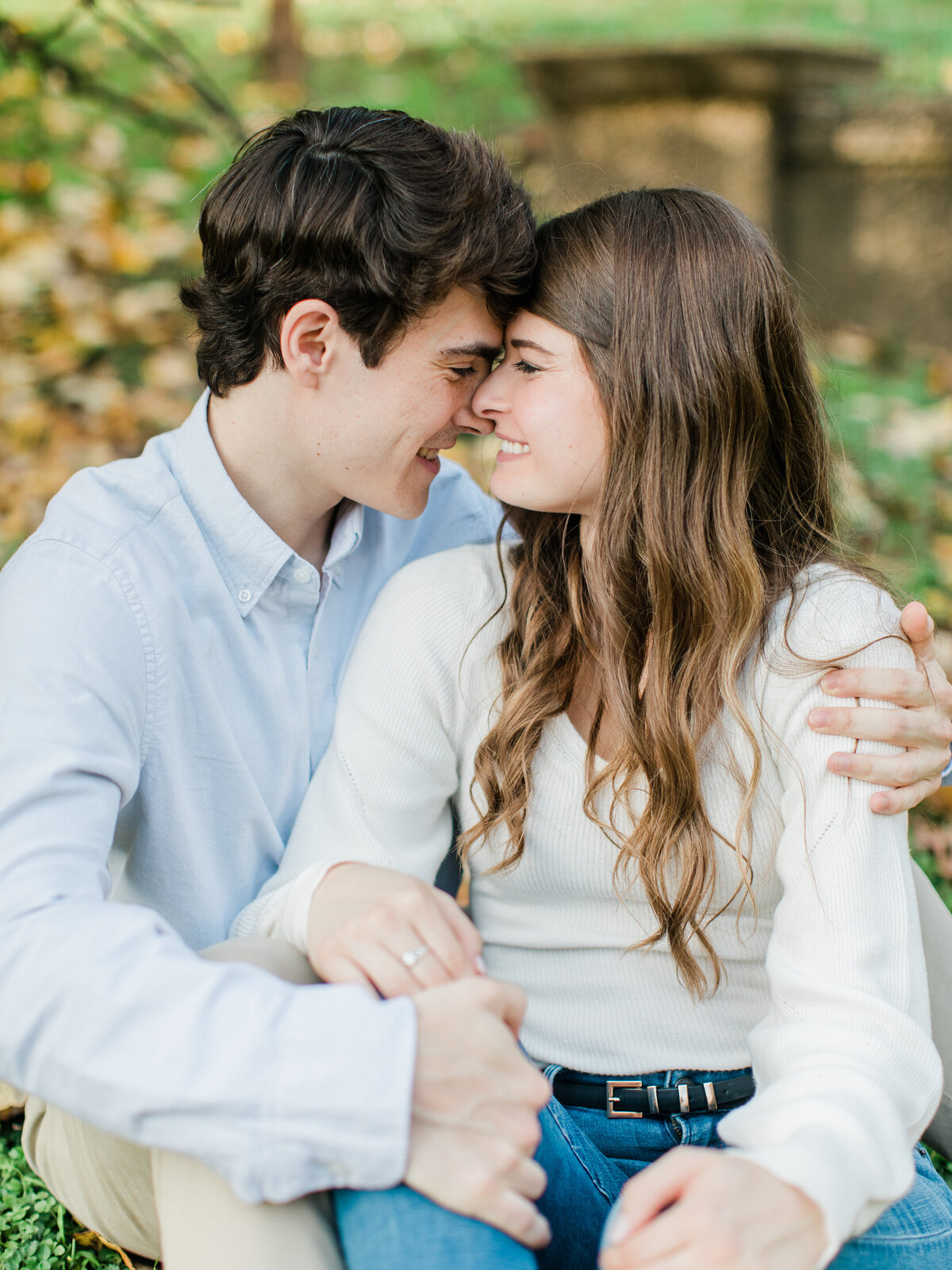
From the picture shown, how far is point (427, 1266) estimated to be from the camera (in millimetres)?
1229

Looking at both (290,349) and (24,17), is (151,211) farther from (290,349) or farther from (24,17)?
(290,349)

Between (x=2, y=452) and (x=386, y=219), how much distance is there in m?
2.49

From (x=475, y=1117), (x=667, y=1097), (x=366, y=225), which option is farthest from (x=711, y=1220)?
(x=366, y=225)

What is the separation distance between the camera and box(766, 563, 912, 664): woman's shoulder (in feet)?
5.63

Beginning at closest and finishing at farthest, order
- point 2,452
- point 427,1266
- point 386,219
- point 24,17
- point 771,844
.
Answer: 1. point 427,1266
2. point 771,844
3. point 386,219
4. point 2,452
5. point 24,17

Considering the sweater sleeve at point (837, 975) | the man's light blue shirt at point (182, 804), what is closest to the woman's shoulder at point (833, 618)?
the sweater sleeve at point (837, 975)

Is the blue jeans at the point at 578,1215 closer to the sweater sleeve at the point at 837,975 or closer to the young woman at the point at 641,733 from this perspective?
the young woman at the point at 641,733

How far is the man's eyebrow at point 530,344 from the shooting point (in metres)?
1.85

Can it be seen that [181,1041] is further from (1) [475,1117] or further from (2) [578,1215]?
(2) [578,1215]

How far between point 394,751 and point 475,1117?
64 centimetres

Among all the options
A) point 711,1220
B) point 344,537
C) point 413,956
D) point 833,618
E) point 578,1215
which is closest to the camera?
point 711,1220

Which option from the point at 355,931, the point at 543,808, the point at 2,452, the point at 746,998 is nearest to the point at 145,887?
the point at 355,931

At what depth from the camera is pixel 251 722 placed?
189 centimetres

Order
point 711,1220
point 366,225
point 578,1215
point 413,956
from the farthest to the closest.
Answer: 1. point 366,225
2. point 578,1215
3. point 413,956
4. point 711,1220
